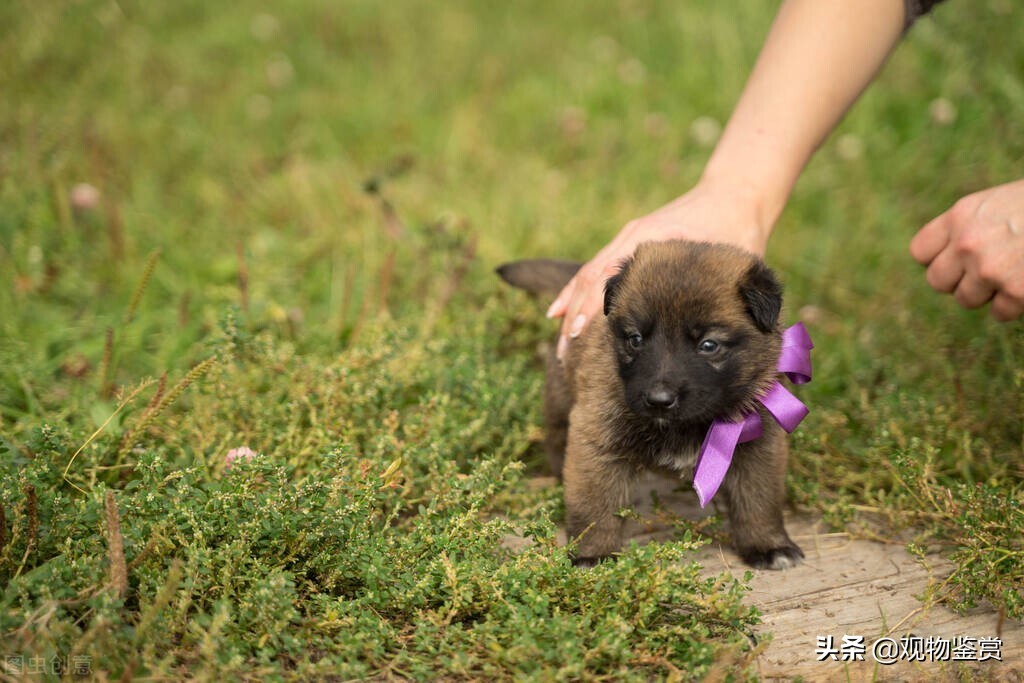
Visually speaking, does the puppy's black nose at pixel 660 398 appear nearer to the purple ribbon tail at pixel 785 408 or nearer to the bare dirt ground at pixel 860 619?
the purple ribbon tail at pixel 785 408

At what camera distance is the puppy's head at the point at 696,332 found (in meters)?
2.41

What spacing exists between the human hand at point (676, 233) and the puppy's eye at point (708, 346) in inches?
17.9

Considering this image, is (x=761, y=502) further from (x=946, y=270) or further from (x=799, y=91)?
(x=799, y=91)

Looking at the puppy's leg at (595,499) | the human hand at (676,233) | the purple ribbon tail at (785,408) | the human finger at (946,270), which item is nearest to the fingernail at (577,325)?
the human hand at (676,233)

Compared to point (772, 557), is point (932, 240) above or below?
above

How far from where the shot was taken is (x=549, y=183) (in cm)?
525

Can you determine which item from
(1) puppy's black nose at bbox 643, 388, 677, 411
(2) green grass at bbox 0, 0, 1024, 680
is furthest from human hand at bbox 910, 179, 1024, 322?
(1) puppy's black nose at bbox 643, 388, 677, 411

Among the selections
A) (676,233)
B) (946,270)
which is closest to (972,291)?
(946,270)

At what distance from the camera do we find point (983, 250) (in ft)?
8.93

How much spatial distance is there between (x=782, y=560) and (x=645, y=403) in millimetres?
763

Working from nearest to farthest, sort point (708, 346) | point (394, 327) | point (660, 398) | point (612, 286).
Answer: point (660, 398)
point (708, 346)
point (612, 286)
point (394, 327)

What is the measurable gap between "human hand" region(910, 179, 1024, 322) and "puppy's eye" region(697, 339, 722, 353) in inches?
37.7

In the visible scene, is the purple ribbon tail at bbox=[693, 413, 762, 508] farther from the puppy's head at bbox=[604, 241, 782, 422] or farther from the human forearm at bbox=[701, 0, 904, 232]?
the human forearm at bbox=[701, 0, 904, 232]

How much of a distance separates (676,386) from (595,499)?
47 cm
